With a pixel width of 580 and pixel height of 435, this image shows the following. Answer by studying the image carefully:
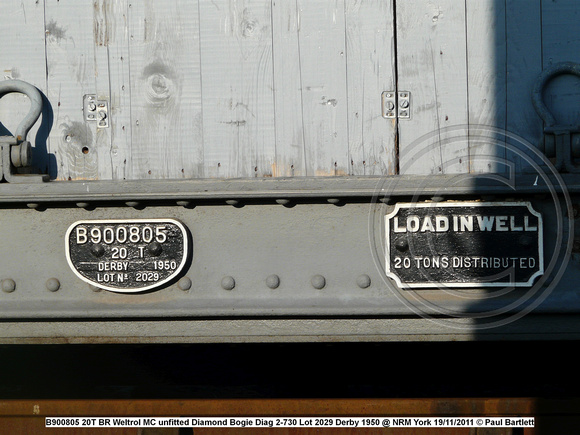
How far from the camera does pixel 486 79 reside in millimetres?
2377

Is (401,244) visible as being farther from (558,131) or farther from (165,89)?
(165,89)

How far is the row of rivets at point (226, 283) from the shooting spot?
7.58 feet

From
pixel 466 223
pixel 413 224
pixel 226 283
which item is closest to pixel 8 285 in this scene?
pixel 226 283

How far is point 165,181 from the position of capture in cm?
232

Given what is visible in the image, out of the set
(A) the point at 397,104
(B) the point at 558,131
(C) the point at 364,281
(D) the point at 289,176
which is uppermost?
(A) the point at 397,104

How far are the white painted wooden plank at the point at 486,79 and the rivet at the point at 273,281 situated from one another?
92 centimetres

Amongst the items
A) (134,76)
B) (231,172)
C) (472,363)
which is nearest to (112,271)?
(231,172)

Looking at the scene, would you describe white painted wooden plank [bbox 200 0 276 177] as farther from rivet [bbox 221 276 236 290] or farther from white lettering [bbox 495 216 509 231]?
white lettering [bbox 495 216 509 231]

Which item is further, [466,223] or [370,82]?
[370,82]

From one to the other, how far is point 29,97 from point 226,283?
1136mm

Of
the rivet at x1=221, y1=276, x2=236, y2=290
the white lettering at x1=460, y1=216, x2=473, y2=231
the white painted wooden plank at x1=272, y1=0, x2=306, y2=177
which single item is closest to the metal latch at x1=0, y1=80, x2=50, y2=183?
the rivet at x1=221, y1=276, x2=236, y2=290

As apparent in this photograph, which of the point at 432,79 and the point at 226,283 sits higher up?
the point at 432,79

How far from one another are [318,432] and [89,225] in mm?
1258

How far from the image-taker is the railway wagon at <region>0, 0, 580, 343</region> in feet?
7.49
